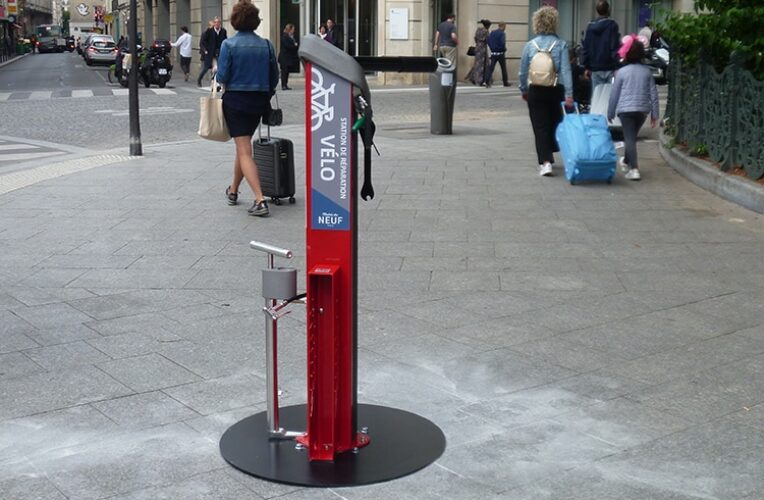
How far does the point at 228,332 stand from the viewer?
624 cm

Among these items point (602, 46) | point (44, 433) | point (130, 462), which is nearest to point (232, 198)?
point (44, 433)

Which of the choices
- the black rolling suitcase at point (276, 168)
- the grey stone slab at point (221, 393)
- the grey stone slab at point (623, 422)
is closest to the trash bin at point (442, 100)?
the black rolling suitcase at point (276, 168)

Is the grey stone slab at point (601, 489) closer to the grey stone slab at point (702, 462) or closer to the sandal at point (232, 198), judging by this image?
the grey stone slab at point (702, 462)

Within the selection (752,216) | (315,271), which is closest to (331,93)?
(315,271)

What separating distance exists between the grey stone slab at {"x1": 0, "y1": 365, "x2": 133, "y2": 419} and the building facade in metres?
27.8

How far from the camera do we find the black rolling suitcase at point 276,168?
10062 mm

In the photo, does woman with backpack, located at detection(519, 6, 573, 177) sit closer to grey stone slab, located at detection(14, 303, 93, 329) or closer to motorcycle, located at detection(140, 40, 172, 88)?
grey stone slab, located at detection(14, 303, 93, 329)

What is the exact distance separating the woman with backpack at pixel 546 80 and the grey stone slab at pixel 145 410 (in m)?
7.47

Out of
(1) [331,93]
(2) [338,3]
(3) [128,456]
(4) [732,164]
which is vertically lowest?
(3) [128,456]

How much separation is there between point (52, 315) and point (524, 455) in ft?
10.9

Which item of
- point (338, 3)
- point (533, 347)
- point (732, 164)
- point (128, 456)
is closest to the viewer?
point (128, 456)

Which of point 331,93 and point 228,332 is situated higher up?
point 331,93

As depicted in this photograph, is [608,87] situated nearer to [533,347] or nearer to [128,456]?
[533,347]

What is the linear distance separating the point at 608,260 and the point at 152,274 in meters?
3.18
